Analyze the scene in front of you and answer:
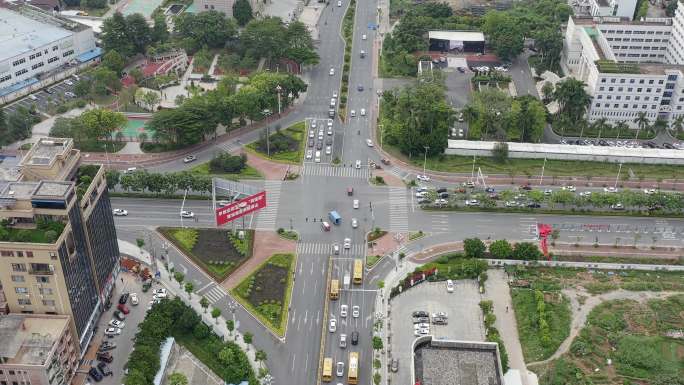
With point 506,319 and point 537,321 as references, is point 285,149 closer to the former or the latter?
point 506,319

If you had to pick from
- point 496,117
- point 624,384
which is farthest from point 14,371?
point 496,117

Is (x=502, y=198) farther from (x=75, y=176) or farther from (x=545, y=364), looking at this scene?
(x=75, y=176)

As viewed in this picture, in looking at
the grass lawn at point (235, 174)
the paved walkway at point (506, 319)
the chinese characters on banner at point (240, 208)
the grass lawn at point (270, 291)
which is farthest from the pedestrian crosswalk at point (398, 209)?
the grass lawn at point (235, 174)

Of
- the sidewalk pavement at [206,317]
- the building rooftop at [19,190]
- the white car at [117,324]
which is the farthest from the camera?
the white car at [117,324]

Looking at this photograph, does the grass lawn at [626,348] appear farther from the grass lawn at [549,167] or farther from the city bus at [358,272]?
the grass lawn at [549,167]

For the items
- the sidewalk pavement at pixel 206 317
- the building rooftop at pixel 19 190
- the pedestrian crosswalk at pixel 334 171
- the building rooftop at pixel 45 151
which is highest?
the building rooftop at pixel 45 151

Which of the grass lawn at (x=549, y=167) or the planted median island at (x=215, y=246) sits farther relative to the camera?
the grass lawn at (x=549, y=167)

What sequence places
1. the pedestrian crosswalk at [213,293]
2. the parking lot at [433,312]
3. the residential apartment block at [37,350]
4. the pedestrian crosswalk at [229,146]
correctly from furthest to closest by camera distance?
the pedestrian crosswalk at [229,146]
the pedestrian crosswalk at [213,293]
the parking lot at [433,312]
the residential apartment block at [37,350]
